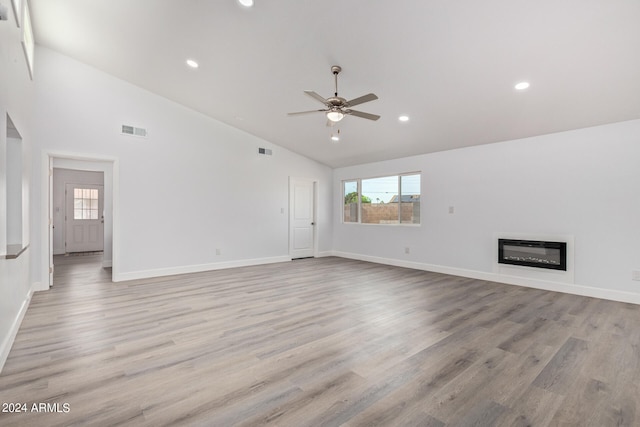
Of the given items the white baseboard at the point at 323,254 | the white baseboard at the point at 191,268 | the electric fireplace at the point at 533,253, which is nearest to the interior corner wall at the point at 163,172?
the white baseboard at the point at 191,268

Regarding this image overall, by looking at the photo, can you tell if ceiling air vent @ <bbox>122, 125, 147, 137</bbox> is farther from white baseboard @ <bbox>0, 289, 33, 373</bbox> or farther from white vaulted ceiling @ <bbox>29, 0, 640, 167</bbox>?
white baseboard @ <bbox>0, 289, 33, 373</bbox>

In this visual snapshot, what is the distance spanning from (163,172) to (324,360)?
482 cm

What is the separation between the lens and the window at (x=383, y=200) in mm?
6655

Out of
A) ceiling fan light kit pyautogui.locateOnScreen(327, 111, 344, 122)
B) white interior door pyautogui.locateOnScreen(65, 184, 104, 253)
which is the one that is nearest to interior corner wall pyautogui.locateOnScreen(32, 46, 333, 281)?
ceiling fan light kit pyautogui.locateOnScreen(327, 111, 344, 122)

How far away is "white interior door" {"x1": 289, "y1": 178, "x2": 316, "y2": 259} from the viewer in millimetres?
7637

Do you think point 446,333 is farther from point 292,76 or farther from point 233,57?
point 233,57

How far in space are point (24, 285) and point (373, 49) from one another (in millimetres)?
5061

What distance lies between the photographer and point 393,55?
341 centimetres

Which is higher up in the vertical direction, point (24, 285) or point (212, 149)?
point (212, 149)

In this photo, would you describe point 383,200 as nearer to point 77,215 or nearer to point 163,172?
point 163,172

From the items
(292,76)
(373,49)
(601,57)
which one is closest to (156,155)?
(292,76)

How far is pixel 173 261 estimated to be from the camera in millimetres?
5719

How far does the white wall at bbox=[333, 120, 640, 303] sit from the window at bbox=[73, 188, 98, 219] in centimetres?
896

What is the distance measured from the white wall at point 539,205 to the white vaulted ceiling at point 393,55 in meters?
0.38
